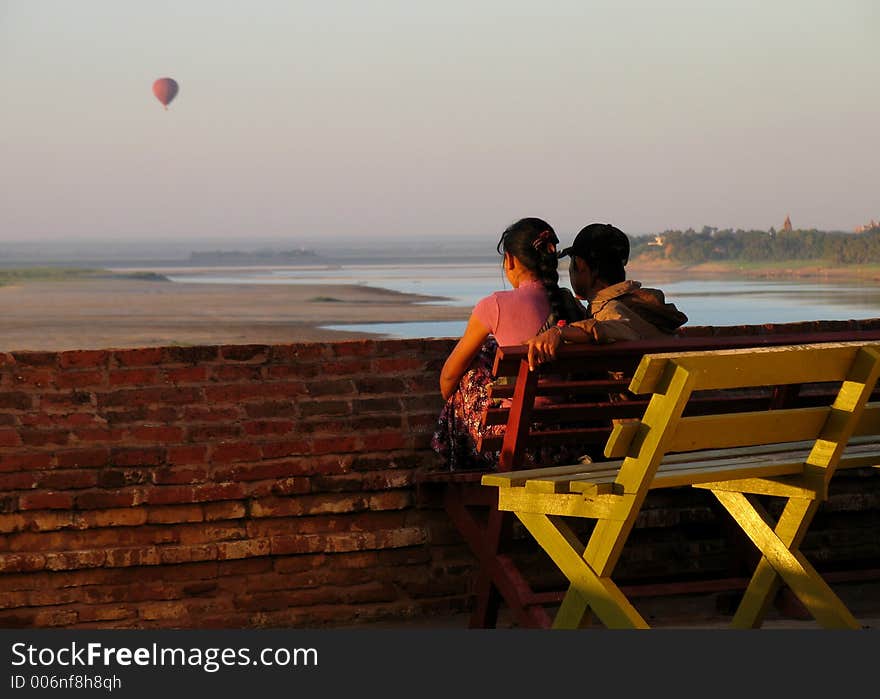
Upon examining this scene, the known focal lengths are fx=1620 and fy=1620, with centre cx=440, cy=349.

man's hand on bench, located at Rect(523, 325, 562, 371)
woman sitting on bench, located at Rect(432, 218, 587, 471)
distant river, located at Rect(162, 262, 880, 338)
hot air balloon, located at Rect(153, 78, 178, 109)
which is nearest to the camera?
man's hand on bench, located at Rect(523, 325, 562, 371)

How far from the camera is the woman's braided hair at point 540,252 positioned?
4.96 m

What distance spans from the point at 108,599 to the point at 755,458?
2.14m

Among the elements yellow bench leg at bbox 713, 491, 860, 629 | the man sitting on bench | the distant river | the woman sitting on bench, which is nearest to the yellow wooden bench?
yellow bench leg at bbox 713, 491, 860, 629

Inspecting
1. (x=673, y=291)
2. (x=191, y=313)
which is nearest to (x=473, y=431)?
(x=191, y=313)

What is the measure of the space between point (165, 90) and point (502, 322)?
73.3 m

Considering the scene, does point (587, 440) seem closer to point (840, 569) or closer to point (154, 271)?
point (840, 569)

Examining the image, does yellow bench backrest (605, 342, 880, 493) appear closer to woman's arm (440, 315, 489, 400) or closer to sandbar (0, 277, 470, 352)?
woman's arm (440, 315, 489, 400)

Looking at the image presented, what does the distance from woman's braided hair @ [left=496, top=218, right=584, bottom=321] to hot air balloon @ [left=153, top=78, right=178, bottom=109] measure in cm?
7151

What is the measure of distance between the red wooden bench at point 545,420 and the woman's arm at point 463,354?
14 centimetres

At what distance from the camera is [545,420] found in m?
4.68

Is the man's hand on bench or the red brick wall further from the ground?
the man's hand on bench

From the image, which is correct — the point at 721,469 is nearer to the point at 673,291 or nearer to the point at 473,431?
the point at 473,431

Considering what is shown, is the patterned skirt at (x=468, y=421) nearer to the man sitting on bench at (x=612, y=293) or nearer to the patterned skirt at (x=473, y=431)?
the patterned skirt at (x=473, y=431)

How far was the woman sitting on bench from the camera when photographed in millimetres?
4875
